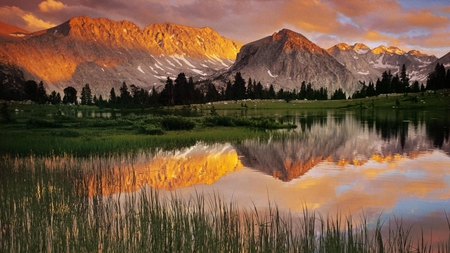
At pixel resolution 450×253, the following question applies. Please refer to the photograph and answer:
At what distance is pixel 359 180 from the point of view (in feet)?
75.0

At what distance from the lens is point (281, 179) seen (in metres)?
23.4

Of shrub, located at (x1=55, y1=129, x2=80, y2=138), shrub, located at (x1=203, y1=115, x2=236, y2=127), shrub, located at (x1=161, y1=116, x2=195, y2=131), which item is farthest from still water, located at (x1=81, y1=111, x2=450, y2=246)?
shrub, located at (x1=203, y1=115, x2=236, y2=127)

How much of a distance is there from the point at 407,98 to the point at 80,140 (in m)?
126

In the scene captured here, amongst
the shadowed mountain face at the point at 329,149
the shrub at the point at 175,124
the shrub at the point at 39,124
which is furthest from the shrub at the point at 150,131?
the shrub at the point at 39,124

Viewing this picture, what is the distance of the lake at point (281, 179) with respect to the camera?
15.7 meters

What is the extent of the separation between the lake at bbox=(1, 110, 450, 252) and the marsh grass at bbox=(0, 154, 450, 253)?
0.80ft

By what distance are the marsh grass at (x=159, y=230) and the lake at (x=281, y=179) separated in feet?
0.80

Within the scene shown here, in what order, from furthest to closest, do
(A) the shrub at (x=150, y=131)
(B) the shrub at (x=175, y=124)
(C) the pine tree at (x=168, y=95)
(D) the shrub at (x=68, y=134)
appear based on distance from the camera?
(C) the pine tree at (x=168, y=95), (B) the shrub at (x=175, y=124), (A) the shrub at (x=150, y=131), (D) the shrub at (x=68, y=134)

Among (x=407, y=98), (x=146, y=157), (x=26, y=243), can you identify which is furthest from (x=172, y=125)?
(x=407, y=98)

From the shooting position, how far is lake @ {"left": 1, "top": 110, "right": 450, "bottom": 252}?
51.5 ft

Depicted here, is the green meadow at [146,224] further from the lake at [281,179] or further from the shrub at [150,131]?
the shrub at [150,131]

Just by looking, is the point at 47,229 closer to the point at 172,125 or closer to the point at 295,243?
the point at 295,243

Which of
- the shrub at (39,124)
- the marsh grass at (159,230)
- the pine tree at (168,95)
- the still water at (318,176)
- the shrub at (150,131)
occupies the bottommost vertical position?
the still water at (318,176)

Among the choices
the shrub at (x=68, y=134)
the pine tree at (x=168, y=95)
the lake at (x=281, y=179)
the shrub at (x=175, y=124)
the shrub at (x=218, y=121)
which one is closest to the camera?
the lake at (x=281, y=179)
